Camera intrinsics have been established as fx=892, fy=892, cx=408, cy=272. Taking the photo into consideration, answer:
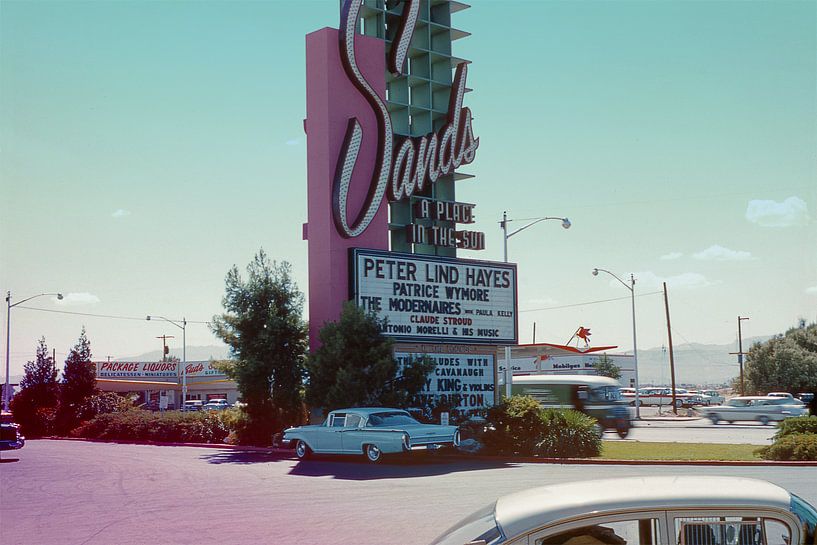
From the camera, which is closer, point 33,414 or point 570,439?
point 570,439

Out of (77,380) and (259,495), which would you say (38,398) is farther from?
(259,495)

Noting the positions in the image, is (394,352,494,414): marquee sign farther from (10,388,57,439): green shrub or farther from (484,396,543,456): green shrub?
(10,388,57,439): green shrub

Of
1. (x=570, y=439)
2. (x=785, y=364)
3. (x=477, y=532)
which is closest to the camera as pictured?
(x=477, y=532)

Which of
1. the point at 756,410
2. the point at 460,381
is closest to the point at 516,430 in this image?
the point at 460,381

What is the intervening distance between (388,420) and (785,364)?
58909 millimetres

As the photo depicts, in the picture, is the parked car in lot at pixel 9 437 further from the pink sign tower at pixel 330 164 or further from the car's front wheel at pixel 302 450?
the pink sign tower at pixel 330 164

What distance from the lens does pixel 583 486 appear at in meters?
5.45

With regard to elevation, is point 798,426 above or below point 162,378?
below

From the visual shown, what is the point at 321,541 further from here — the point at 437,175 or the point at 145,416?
the point at 145,416

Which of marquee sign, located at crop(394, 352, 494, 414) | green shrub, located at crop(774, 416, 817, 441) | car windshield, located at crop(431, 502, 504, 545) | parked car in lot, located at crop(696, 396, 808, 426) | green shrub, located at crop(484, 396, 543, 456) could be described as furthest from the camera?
parked car in lot, located at crop(696, 396, 808, 426)

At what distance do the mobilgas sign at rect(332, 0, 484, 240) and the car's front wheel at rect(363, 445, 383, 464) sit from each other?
9261 millimetres

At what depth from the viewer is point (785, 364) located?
241 feet

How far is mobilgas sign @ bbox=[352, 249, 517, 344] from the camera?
99.5 feet

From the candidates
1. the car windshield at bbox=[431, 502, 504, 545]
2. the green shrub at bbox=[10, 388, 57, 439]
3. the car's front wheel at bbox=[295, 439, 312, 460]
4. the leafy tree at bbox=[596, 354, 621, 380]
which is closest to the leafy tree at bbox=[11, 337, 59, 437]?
the green shrub at bbox=[10, 388, 57, 439]
